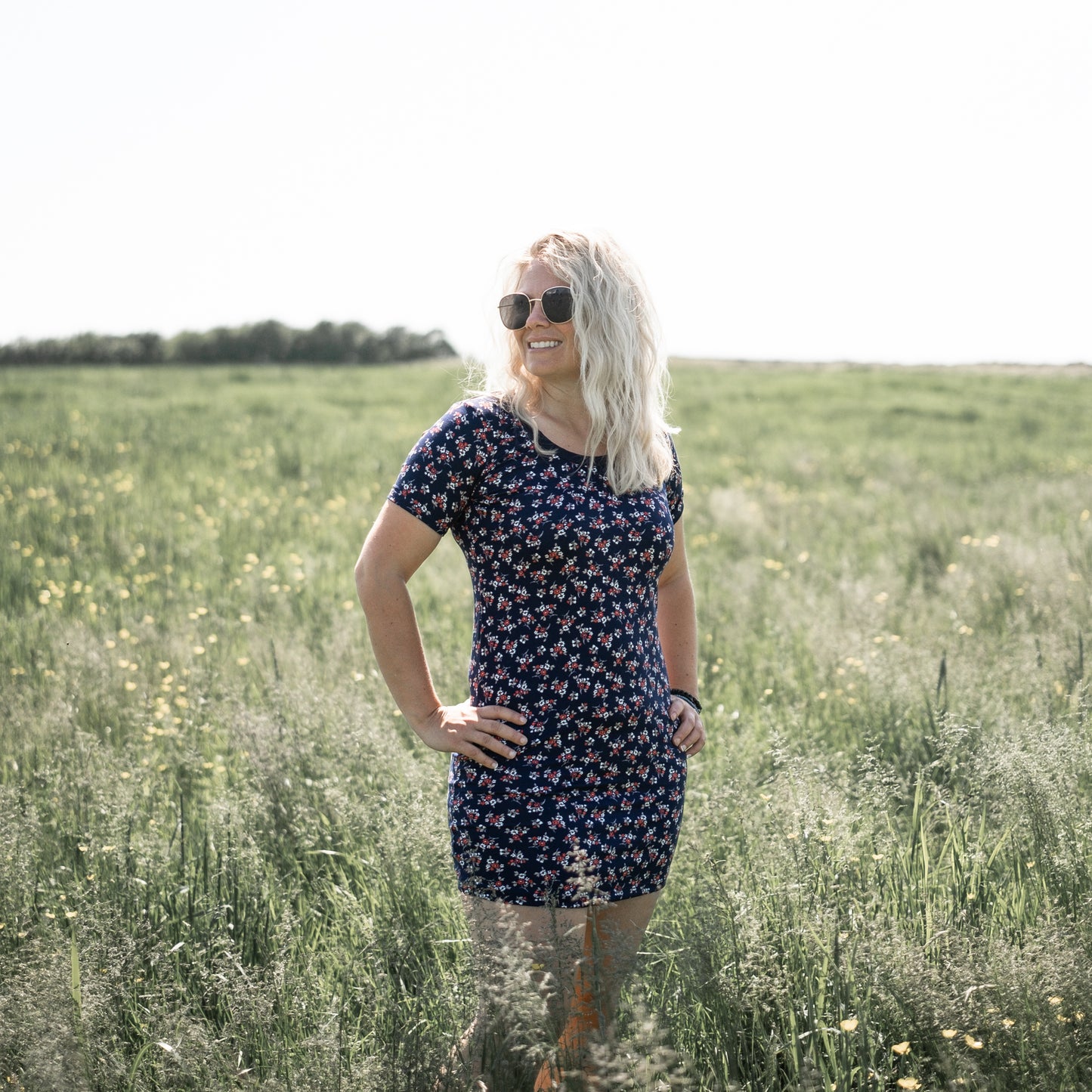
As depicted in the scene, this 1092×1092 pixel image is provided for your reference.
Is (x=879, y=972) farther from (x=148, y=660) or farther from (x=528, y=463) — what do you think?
(x=148, y=660)

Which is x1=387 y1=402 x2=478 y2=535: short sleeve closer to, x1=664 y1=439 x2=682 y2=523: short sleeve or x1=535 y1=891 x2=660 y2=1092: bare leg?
x1=664 y1=439 x2=682 y2=523: short sleeve

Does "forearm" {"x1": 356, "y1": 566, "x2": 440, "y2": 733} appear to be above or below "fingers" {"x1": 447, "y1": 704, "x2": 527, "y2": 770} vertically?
above

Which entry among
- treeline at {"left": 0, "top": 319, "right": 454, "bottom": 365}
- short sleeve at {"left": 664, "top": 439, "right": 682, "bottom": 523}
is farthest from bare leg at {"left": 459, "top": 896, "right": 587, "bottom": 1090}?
treeline at {"left": 0, "top": 319, "right": 454, "bottom": 365}

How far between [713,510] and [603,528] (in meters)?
7.68

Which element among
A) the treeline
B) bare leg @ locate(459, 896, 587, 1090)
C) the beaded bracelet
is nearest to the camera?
bare leg @ locate(459, 896, 587, 1090)

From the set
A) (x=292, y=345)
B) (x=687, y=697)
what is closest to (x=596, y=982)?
(x=687, y=697)

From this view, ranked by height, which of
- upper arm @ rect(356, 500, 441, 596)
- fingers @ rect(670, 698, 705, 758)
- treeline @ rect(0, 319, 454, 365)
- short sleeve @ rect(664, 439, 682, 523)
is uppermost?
treeline @ rect(0, 319, 454, 365)

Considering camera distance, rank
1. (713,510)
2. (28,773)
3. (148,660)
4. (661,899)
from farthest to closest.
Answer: (713,510)
(148,660)
(28,773)
(661,899)

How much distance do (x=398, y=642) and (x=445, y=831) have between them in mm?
1010

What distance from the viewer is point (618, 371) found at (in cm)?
222

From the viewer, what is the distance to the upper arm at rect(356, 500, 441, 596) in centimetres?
209

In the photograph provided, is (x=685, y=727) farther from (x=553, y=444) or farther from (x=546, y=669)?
(x=553, y=444)

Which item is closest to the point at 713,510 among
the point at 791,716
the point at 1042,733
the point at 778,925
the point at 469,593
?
the point at 469,593

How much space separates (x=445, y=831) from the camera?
2.96 meters
